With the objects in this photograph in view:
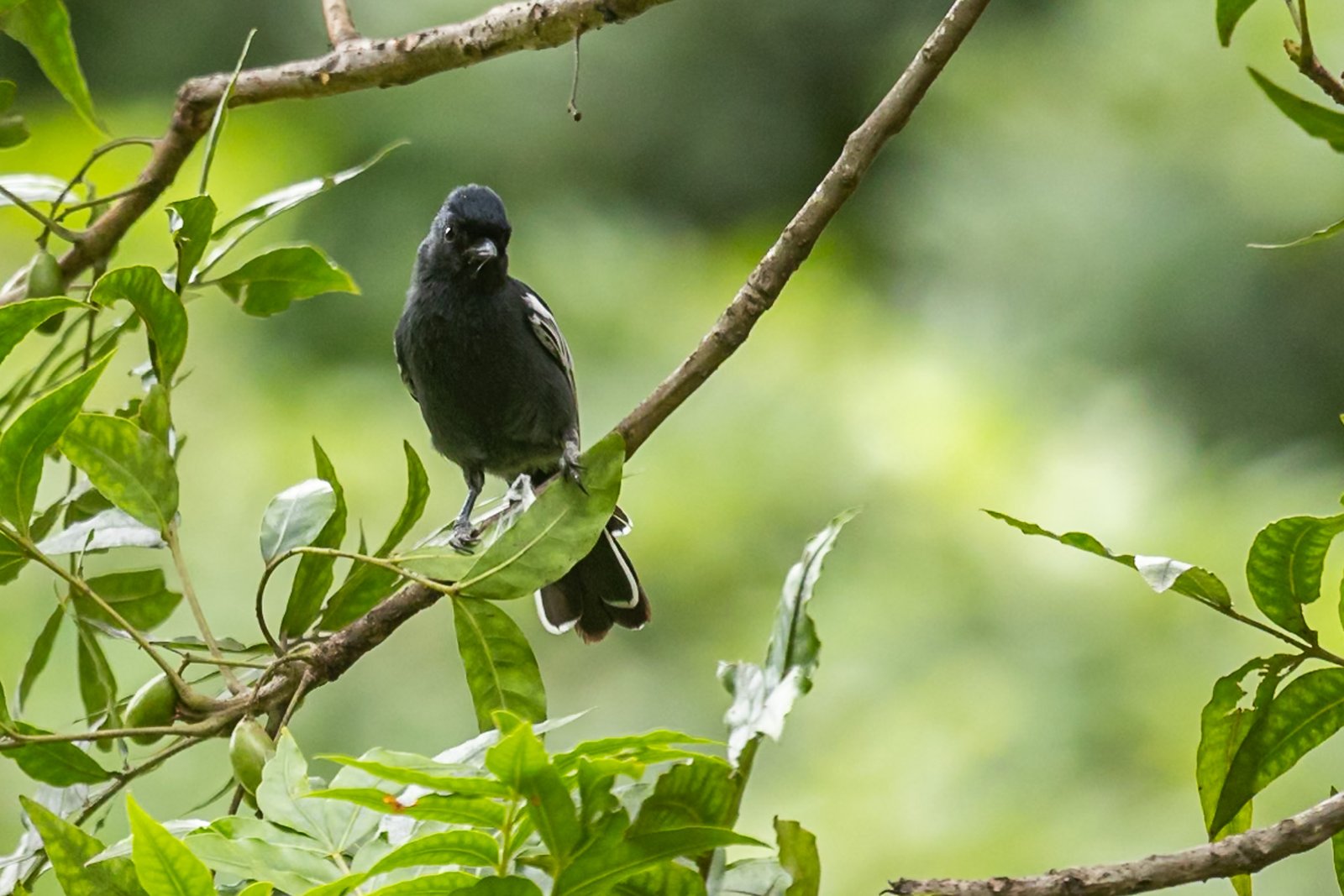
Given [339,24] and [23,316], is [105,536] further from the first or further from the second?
[339,24]

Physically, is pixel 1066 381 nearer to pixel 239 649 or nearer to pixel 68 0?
pixel 239 649

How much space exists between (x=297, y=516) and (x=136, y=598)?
0.43 meters

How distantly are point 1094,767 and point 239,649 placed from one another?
366cm

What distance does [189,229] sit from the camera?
71.5 inches

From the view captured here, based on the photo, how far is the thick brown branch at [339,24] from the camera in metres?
2.45

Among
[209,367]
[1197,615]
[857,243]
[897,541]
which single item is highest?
[857,243]

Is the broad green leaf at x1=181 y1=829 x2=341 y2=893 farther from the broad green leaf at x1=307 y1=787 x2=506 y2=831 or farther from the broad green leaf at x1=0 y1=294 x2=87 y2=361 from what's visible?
the broad green leaf at x1=0 y1=294 x2=87 y2=361

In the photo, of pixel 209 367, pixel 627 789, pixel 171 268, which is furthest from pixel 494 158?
pixel 627 789

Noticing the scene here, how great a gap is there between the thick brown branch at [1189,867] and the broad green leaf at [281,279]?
4.01 feet

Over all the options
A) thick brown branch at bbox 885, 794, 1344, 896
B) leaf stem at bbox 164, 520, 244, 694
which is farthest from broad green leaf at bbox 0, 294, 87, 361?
thick brown branch at bbox 885, 794, 1344, 896

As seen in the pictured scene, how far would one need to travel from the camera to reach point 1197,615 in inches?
203

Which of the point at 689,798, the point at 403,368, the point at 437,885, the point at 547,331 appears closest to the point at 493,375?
the point at 547,331

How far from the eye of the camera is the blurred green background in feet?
16.4

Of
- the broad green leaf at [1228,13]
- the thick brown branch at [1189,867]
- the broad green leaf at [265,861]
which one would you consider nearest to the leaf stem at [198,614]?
the broad green leaf at [265,861]
